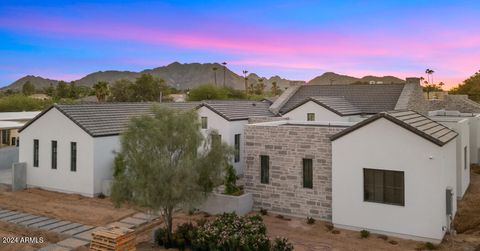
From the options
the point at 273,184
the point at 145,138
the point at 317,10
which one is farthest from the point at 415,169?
the point at 317,10

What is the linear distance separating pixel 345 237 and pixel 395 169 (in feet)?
10.6

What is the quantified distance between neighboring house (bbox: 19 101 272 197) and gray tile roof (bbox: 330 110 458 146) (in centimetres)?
910

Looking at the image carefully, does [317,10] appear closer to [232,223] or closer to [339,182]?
[339,182]

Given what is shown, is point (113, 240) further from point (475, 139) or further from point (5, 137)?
point (5, 137)

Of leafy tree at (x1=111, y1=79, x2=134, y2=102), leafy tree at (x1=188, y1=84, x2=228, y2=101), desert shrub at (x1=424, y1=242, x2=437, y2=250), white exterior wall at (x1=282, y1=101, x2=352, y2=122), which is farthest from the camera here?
leafy tree at (x1=188, y1=84, x2=228, y2=101)

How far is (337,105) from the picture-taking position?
28.7 metres

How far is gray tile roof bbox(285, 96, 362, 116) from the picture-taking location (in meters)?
27.3

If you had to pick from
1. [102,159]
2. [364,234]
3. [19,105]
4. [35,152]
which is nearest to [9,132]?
[35,152]

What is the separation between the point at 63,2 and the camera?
26.1 meters

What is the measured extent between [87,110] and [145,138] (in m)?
12.0

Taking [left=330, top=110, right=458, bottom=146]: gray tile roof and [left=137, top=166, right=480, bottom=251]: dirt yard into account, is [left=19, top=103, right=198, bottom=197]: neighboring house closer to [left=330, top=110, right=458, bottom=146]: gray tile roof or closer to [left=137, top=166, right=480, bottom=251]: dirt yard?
[left=137, top=166, right=480, bottom=251]: dirt yard

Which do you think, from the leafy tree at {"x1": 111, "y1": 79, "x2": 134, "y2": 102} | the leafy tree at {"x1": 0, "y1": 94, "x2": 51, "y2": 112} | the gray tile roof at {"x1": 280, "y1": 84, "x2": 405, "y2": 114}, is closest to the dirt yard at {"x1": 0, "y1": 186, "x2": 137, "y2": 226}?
the gray tile roof at {"x1": 280, "y1": 84, "x2": 405, "y2": 114}

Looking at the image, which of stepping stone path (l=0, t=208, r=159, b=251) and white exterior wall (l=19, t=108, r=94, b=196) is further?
white exterior wall (l=19, t=108, r=94, b=196)

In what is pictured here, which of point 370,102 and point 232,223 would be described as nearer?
point 232,223
